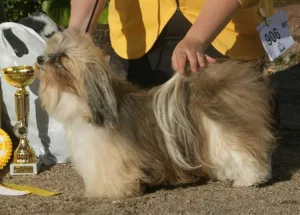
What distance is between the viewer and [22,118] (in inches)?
154

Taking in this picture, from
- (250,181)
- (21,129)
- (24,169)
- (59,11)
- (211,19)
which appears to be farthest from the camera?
(59,11)

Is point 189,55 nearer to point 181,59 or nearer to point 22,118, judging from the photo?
point 181,59

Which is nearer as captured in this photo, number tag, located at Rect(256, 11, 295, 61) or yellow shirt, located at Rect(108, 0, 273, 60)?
number tag, located at Rect(256, 11, 295, 61)

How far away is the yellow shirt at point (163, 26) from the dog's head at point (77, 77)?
94 centimetres

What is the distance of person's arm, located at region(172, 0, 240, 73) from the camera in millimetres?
3100

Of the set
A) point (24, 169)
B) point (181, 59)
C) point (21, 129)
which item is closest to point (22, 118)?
point (21, 129)

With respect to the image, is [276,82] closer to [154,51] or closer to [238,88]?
[154,51]

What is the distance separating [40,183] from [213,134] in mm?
983

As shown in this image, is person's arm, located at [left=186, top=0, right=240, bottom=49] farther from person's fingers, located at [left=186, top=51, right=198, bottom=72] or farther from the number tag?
the number tag

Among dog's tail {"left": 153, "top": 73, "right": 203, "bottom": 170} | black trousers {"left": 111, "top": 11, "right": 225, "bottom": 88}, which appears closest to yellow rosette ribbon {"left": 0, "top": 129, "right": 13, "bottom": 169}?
black trousers {"left": 111, "top": 11, "right": 225, "bottom": 88}

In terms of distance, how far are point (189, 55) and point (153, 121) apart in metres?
0.33

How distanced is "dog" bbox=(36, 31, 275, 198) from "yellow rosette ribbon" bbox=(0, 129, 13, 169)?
841 mm

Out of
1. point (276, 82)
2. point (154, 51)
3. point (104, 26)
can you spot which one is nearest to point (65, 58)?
point (154, 51)

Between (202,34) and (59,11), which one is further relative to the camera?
(59,11)
